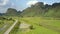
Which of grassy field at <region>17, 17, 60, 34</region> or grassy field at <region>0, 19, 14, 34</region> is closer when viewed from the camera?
grassy field at <region>17, 17, 60, 34</region>

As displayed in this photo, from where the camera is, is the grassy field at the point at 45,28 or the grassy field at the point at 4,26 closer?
the grassy field at the point at 45,28

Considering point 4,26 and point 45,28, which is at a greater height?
point 4,26

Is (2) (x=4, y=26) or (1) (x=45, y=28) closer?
(1) (x=45, y=28)
